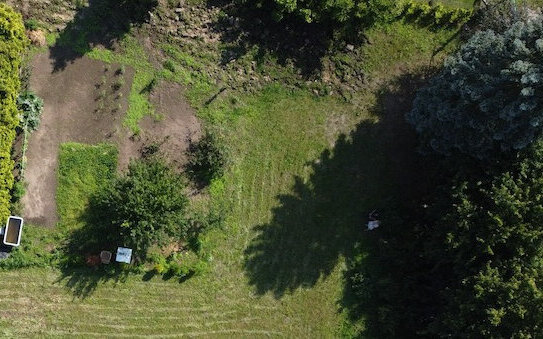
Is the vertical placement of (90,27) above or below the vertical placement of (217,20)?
below

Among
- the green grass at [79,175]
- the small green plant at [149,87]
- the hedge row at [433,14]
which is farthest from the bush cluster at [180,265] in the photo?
the hedge row at [433,14]

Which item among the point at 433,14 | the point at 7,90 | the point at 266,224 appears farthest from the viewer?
the point at 433,14

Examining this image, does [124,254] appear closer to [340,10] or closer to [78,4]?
[78,4]

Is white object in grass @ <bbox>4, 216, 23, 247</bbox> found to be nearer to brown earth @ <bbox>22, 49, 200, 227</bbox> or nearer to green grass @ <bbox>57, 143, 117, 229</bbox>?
brown earth @ <bbox>22, 49, 200, 227</bbox>

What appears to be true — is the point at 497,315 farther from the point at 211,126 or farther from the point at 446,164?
the point at 211,126

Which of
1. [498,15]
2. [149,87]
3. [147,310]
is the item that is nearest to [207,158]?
[149,87]

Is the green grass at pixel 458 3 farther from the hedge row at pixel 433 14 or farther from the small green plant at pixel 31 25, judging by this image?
the small green plant at pixel 31 25

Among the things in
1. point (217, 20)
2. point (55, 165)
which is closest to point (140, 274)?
point (55, 165)
